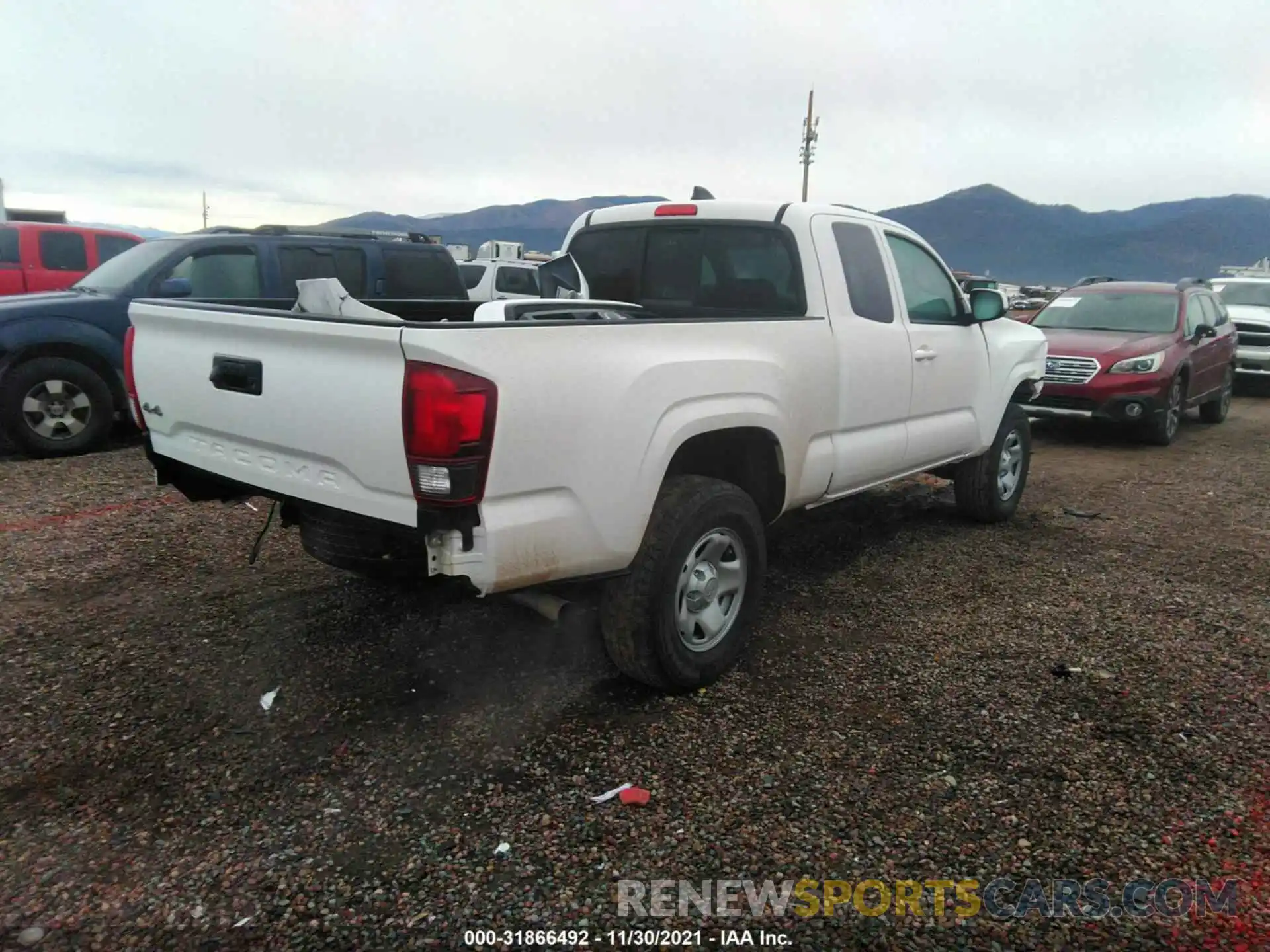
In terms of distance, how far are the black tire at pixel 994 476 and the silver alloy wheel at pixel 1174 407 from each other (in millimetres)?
4275

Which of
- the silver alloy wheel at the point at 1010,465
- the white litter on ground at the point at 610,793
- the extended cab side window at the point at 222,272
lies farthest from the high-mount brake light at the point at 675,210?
the extended cab side window at the point at 222,272

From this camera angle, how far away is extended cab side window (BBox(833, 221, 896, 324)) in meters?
4.18

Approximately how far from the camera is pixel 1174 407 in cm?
920

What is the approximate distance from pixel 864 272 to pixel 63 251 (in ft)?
33.8

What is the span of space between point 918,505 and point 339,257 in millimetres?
5456

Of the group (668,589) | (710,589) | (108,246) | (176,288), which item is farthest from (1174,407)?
(108,246)

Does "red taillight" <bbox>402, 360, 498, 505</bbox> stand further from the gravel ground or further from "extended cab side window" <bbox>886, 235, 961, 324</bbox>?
"extended cab side window" <bbox>886, 235, 961, 324</bbox>

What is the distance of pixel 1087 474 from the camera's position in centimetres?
754

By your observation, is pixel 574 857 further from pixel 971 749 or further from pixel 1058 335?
pixel 1058 335

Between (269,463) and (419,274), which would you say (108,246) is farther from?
(269,463)

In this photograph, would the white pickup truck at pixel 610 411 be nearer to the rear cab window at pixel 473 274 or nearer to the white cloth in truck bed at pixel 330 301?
the white cloth in truck bed at pixel 330 301

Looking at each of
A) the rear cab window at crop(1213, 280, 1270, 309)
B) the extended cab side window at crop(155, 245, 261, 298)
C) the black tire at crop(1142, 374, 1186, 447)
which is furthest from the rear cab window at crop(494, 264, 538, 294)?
the rear cab window at crop(1213, 280, 1270, 309)

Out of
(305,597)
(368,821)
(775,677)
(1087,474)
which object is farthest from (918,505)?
(368,821)

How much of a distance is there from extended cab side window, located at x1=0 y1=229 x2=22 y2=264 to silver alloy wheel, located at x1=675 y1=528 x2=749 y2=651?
34.8 feet
